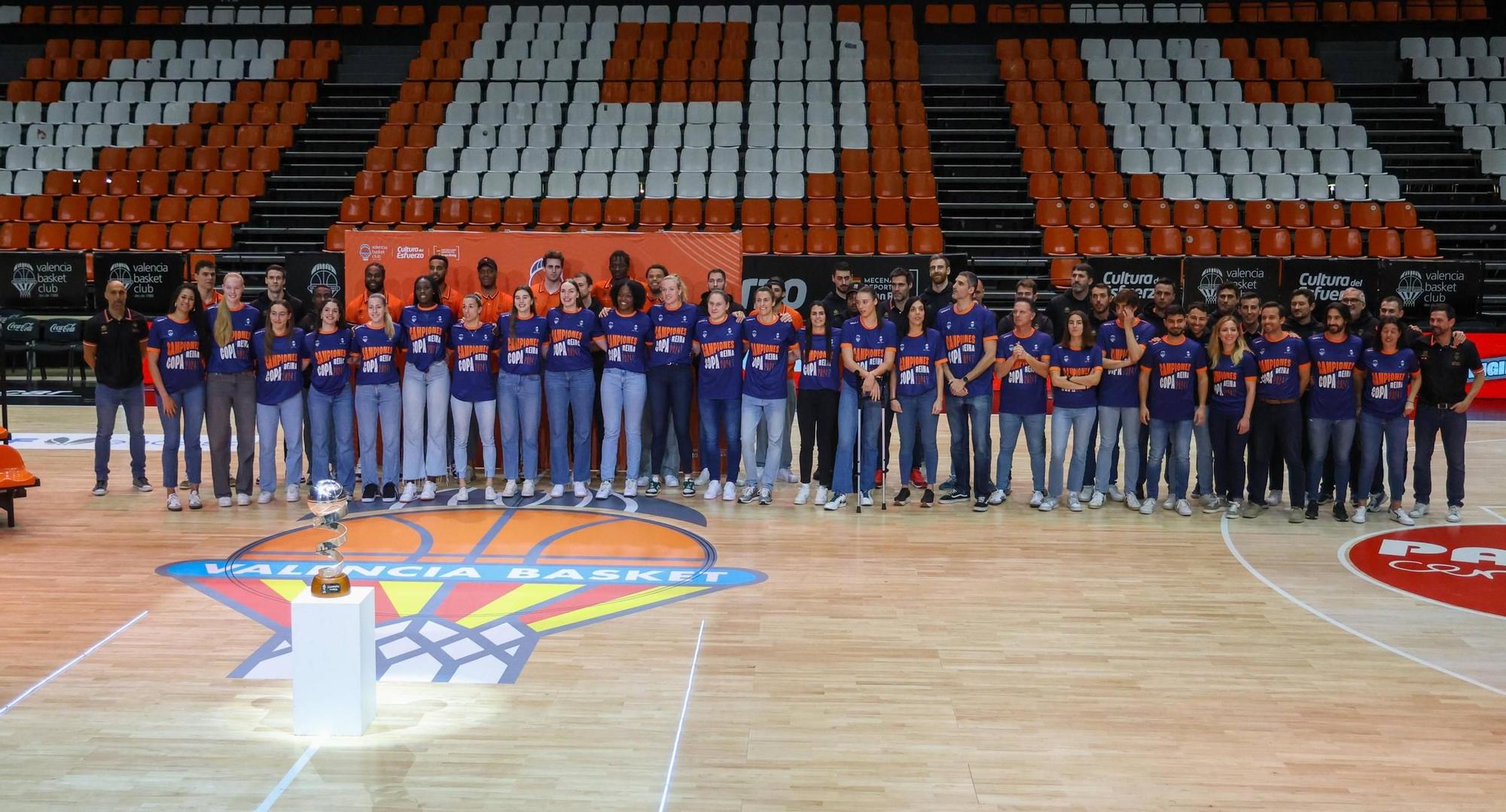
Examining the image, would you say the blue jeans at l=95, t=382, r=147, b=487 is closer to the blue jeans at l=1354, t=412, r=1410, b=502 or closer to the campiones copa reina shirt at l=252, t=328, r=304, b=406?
the campiones copa reina shirt at l=252, t=328, r=304, b=406

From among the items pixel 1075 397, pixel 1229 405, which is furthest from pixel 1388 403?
pixel 1075 397

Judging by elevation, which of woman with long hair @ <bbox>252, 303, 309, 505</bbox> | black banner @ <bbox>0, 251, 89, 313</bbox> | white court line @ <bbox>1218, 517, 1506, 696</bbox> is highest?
black banner @ <bbox>0, 251, 89, 313</bbox>

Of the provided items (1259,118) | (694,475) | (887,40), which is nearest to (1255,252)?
(1259,118)

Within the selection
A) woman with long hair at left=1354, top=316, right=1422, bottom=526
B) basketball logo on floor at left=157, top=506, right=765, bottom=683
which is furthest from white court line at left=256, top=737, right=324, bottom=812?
woman with long hair at left=1354, top=316, right=1422, bottom=526

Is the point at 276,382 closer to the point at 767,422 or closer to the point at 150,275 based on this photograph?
the point at 767,422

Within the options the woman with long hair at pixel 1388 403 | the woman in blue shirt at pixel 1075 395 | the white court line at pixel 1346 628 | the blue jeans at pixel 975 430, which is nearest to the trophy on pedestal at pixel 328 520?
the white court line at pixel 1346 628

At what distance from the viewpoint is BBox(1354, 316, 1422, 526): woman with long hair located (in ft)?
27.3

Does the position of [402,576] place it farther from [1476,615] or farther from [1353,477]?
[1353,477]

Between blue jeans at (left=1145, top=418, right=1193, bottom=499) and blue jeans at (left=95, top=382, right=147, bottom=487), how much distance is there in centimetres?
725

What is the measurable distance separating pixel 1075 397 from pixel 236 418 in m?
6.13

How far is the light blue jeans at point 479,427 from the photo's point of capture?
8773mm

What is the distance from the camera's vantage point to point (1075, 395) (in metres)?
8.70

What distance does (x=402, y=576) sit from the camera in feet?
22.4

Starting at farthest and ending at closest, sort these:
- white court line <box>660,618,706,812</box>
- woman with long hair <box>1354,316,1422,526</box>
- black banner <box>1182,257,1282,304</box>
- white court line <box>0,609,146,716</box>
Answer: black banner <box>1182,257,1282,304</box>
woman with long hair <box>1354,316,1422,526</box>
white court line <box>0,609,146,716</box>
white court line <box>660,618,706,812</box>
